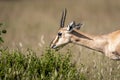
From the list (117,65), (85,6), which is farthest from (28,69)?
(85,6)

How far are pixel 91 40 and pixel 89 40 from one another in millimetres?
51

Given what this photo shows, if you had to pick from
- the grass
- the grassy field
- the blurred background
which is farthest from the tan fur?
the blurred background

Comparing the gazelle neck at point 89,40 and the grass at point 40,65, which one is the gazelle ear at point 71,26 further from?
the grass at point 40,65

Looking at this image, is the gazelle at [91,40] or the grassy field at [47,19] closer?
the gazelle at [91,40]

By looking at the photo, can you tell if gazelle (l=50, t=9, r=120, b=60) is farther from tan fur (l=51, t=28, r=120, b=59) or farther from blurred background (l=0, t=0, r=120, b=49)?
blurred background (l=0, t=0, r=120, b=49)

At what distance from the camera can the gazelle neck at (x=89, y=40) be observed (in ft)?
39.8

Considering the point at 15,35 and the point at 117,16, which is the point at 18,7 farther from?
the point at 15,35

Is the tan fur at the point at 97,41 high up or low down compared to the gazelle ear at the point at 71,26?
down

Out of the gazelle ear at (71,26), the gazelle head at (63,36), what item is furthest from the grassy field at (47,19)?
the gazelle ear at (71,26)

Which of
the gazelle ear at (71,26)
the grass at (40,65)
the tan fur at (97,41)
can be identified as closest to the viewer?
the grass at (40,65)

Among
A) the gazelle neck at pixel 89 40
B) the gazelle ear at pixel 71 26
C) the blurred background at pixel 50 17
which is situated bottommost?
the blurred background at pixel 50 17

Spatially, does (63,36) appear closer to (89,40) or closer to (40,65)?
(89,40)

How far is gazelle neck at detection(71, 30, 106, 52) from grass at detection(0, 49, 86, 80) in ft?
7.71

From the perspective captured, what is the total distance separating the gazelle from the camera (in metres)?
11.7
